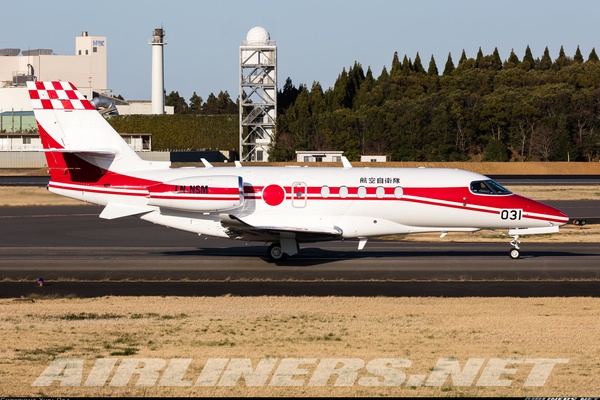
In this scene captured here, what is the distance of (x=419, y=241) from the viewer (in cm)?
3719

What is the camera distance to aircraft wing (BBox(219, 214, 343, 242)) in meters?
28.6

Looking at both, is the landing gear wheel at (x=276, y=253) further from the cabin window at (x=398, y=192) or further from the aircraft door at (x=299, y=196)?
the cabin window at (x=398, y=192)

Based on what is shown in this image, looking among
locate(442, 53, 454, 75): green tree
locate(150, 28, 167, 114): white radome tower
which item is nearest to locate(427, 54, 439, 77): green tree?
locate(442, 53, 454, 75): green tree

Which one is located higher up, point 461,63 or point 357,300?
point 461,63

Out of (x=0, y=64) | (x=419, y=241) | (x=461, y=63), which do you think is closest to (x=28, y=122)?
(x=0, y=64)

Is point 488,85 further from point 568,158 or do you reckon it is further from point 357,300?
point 357,300

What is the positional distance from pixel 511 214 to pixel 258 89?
86.6 metres

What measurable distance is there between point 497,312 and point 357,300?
3412 millimetres

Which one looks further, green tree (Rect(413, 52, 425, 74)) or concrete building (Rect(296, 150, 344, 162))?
green tree (Rect(413, 52, 425, 74))

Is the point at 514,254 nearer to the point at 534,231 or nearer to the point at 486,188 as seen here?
the point at 534,231

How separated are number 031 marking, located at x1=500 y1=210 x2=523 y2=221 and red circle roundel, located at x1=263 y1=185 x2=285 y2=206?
7198 mm

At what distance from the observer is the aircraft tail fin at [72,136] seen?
29.5m

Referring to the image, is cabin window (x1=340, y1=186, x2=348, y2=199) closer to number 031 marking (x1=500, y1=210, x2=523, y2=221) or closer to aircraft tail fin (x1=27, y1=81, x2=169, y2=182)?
number 031 marking (x1=500, y1=210, x2=523, y2=221)

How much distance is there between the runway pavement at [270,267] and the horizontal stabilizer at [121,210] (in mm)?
1538
